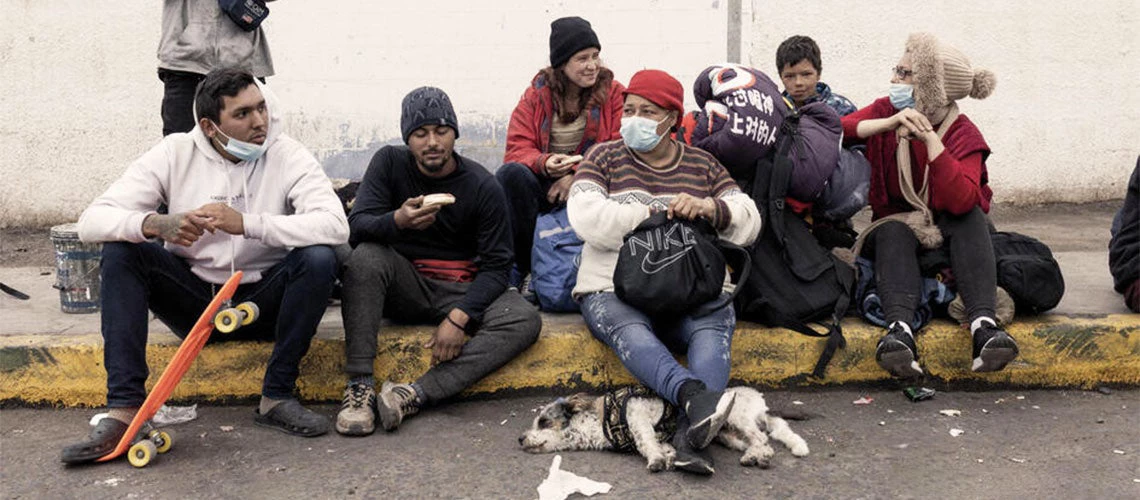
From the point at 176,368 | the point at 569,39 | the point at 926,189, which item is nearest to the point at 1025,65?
the point at 926,189

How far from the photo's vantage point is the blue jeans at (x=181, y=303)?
3.68m

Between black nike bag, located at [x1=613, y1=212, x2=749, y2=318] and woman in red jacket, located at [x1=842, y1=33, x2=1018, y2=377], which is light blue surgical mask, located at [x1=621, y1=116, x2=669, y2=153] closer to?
black nike bag, located at [x1=613, y1=212, x2=749, y2=318]

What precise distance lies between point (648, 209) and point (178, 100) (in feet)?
7.99

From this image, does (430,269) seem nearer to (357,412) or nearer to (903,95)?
(357,412)

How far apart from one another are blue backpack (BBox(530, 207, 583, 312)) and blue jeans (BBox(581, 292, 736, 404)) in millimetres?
305

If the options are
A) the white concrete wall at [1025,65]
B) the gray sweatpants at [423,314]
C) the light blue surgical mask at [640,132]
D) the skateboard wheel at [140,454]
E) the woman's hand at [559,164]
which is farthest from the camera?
the white concrete wall at [1025,65]

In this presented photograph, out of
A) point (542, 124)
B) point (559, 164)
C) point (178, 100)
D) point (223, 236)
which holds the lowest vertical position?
point (223, 236)

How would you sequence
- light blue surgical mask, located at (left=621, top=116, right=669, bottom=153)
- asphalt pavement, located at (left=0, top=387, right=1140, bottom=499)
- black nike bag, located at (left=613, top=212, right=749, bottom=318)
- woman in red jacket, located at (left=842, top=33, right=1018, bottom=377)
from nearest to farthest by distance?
asphalt pavement, located at (left=0, top=387, right=1140, bottom=499), black nike bag, located at (left=613, top=212, right=749, bottom=318), light blue surgical mask, located at (left=621, top=116, right=669, bottom=153), woman in red jacket, located at (left=842, top=33, right=1018, bottom=377)

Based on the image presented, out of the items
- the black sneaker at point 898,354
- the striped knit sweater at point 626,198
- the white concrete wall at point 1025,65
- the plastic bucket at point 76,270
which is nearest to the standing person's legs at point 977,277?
the black sneaker at point 898,354

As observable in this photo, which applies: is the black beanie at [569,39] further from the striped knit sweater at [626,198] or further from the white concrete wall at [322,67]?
the white concrete wall at [322,67]

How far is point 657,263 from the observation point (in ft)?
13.1

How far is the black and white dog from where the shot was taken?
3617mm

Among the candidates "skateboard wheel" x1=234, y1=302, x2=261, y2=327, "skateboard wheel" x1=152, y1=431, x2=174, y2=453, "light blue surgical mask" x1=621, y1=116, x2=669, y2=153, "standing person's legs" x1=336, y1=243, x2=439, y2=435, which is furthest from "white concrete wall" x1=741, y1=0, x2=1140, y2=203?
"skateboard wheel" x1=152, y1=431, x2=174, y2=453

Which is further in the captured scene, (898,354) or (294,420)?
(898,354)
